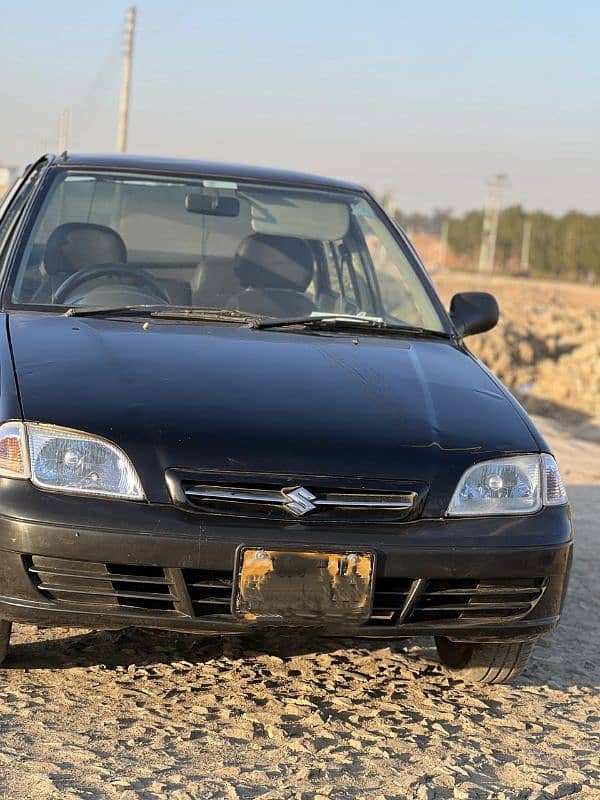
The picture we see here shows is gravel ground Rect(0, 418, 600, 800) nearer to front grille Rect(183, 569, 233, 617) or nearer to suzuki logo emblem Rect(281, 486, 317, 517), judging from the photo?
front grille Rect(183, 569, 233, 617)

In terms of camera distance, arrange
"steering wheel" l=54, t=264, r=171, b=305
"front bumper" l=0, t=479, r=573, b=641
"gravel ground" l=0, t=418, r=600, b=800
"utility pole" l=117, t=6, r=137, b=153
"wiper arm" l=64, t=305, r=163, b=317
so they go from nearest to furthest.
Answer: "gravel ground" l=0, t=418, r=600, b=800
"front bumper" l=0, t=479, r=573, b=641
"wiper arm" l=64, t=305, r=163, b=317
"steering wheel" l=54, t=264, r=171, b=305
"utility pole" l=117, t=6, r=137, b=153

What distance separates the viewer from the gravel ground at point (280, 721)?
3164 millimetres

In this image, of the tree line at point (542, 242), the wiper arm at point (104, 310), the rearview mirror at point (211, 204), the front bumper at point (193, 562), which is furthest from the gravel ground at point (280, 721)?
the tree line at point (542, 242)

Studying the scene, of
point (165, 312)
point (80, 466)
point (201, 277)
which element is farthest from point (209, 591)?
point (201, 277)

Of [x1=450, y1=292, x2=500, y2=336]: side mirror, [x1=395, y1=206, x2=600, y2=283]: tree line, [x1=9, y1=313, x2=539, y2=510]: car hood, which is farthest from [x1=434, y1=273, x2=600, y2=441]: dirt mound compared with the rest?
[x1=395, y1=206, x2=600, y2=283]: tree line

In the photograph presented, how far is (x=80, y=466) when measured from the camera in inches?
134

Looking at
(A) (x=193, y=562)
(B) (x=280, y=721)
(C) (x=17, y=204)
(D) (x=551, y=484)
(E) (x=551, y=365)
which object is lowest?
(E) (x=551, y=365)

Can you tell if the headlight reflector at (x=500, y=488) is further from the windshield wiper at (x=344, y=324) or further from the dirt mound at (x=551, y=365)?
the dirt mound at (x=551, y=365)

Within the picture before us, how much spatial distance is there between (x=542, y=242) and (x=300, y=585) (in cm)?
11186

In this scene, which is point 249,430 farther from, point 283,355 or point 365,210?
point 365,210

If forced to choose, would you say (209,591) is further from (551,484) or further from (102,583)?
(551,484)

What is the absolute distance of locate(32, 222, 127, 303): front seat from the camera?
15.6 ft

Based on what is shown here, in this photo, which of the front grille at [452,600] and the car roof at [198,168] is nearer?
the front grille at [452,600]

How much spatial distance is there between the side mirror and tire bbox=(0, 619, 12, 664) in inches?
81.0
